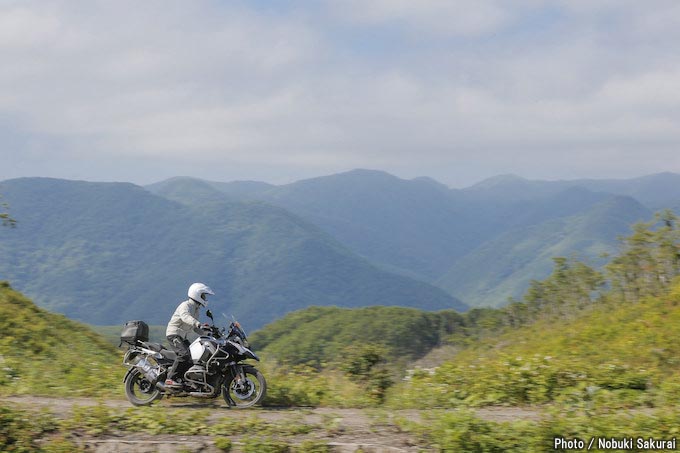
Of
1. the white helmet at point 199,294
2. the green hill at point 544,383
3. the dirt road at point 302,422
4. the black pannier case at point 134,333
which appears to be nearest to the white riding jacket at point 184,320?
the white helmet at point 199,294

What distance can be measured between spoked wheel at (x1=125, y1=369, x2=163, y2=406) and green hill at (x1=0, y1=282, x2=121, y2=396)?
43.7 inches

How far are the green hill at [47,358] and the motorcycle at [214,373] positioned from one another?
1516 millimetres

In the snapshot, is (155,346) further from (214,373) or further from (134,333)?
(214,373)

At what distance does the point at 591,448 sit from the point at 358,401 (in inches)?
214

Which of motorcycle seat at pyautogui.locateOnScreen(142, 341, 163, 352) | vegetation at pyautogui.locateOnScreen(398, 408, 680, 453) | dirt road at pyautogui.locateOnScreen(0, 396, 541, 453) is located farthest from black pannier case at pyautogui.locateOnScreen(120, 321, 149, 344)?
vegetation at pyautogui.locateOnScreen(398, 408, 680, 453)

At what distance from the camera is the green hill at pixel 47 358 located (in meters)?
14.6

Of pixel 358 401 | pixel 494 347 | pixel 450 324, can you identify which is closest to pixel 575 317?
pixel 494 347

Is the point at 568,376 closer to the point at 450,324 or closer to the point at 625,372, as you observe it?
the point at 625,372

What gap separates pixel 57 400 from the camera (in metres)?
13.6

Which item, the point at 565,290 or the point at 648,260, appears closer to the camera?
the point at 648,260

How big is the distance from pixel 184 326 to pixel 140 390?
5.46 ft

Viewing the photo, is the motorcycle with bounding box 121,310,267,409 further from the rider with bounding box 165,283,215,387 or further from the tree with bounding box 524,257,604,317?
the tree with bounding box 524,257,604,317

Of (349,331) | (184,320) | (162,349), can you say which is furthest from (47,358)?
(349,331)

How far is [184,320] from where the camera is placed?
12898mm
